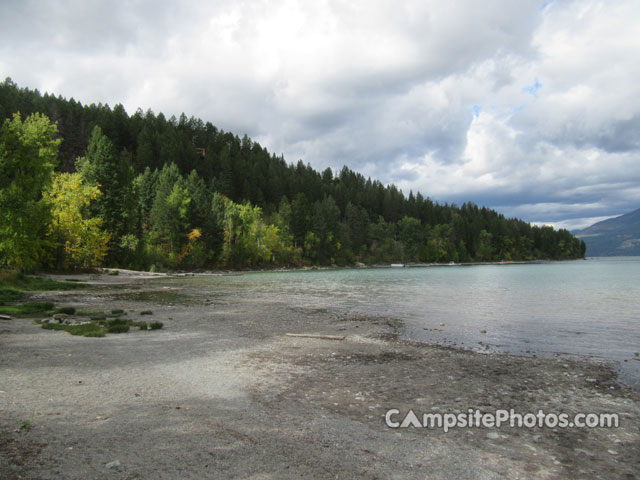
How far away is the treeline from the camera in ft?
182

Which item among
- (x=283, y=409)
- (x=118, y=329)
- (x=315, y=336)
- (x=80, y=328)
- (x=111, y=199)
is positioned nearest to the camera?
(x=283, y=409)

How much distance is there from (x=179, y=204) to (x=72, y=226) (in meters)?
36.6

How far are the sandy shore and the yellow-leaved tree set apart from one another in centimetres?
4653

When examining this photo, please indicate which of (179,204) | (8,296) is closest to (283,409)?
(8,296)

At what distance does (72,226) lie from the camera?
54438mm

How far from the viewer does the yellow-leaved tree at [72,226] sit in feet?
177

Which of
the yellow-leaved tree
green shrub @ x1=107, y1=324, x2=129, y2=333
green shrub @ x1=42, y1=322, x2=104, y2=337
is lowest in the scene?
green shrub @ x1=107, y1=324, x2=129, y2=333

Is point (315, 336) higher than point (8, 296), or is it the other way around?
point (8, 296)

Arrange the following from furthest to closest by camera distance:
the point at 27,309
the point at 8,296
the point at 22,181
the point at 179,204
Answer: the point at 179,204 → the point at 22,181 → the point at 8,296 → the point at 27,309

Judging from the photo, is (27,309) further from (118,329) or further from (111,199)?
(111,199)

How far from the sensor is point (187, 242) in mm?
90438

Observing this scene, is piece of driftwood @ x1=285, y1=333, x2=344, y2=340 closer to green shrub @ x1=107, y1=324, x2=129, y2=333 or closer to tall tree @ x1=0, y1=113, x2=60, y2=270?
green shrub @ x1=107, y1=324, x2=129, y2=333

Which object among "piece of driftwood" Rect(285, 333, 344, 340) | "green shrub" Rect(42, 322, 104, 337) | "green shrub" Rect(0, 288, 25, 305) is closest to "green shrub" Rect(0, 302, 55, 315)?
"green shrub" Rect(0, 288, 25, 305)

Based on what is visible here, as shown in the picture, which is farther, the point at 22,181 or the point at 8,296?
the point at 22,181
